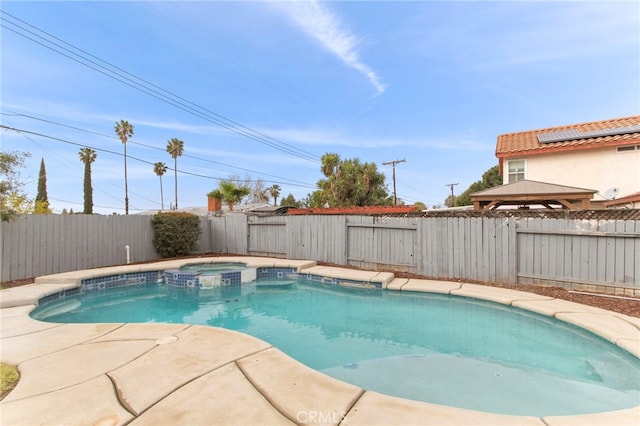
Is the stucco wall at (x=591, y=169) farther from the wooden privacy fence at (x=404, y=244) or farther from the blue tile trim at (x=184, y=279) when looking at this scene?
the blue tile trim at (x=184, y=279)

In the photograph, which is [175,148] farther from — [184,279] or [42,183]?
[184,279]

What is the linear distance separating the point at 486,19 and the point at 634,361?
8.12 metres

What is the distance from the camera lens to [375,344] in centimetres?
437

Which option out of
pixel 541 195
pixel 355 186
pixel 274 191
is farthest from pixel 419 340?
pixel 274 191

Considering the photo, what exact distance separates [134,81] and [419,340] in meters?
15.9

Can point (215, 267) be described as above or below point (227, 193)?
below

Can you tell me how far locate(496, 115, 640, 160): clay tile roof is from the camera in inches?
363

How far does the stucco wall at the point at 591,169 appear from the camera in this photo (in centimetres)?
917

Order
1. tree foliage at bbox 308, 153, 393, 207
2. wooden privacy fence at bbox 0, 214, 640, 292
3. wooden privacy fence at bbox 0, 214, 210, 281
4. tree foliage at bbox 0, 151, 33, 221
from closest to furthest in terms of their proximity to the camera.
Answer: wooden privacy fence at bbox 0, 214, 640, 292 → tree foliage at bbox 0, 151, 33, 221 → wooden privacy fence at bbox 0, 214, 210, 281 → tree foliage at bbox 308, 153, 393, 207

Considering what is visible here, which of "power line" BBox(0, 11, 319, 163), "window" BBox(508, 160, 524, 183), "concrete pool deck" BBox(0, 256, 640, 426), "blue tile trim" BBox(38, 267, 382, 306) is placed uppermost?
"power line" BBox(0, 11, 319, 163)

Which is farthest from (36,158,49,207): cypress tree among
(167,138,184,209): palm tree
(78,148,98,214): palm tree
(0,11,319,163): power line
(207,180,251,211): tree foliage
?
(207,180,251,211): tree foliage

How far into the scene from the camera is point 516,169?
11.0m

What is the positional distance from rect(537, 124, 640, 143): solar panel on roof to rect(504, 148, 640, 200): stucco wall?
0.49m

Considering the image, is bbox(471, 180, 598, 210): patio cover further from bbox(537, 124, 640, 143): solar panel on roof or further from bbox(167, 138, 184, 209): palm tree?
bbox(167, 138, 184, 209): palm tree
